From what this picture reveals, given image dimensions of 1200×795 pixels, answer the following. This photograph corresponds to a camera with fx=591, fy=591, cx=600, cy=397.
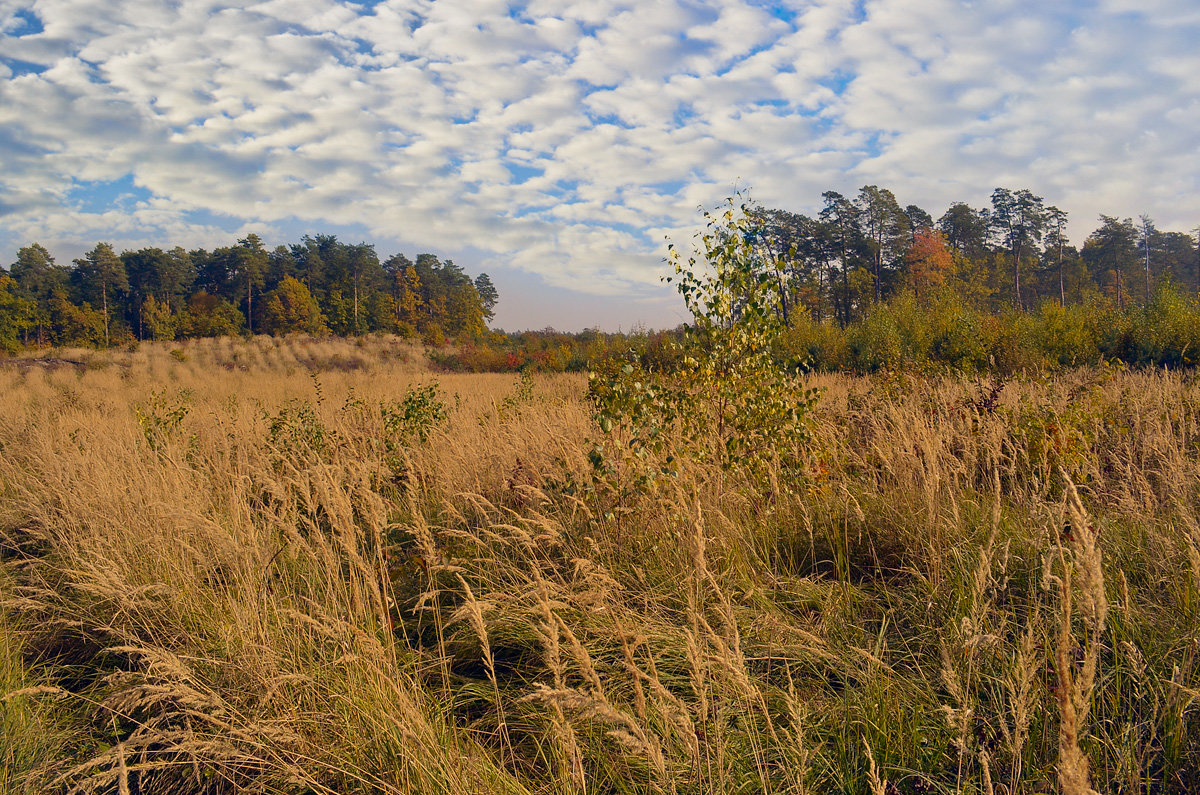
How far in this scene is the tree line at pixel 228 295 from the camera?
5006 centimetres

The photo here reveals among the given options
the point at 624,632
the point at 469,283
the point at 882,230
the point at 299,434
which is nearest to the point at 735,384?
the point at 624,632

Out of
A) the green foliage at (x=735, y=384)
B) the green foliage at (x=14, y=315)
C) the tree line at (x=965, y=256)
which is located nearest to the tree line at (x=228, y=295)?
the green foliage at (x=14, y=315)

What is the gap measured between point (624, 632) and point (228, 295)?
71148mm

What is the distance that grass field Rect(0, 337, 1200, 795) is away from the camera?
179cm

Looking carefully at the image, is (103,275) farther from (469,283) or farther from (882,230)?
(882,230)

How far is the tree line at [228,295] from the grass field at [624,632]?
42.5 m

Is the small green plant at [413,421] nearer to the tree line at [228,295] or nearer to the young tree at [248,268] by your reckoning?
the tree line at [228,295]

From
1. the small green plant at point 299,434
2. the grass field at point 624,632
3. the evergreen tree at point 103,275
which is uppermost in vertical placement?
the evergreen tree at point 103,275

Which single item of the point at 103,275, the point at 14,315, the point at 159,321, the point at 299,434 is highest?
the point at 103,275

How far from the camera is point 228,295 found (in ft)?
199

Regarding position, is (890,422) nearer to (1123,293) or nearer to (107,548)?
(107,548)

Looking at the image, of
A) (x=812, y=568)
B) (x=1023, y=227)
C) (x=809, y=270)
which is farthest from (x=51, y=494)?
(x=1023, y=227)

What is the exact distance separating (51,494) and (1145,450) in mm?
8930

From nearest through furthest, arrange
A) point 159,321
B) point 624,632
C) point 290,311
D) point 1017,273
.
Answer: point 624,632 < point 1017,273 < point 159,321 < point 290,311
